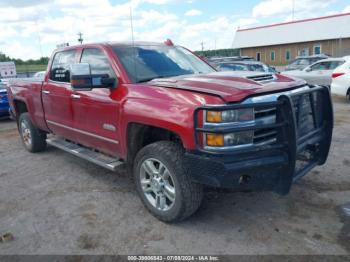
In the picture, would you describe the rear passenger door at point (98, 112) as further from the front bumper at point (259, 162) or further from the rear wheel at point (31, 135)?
the rear wheel at point (31, 135)

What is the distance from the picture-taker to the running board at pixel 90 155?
4.02 meters

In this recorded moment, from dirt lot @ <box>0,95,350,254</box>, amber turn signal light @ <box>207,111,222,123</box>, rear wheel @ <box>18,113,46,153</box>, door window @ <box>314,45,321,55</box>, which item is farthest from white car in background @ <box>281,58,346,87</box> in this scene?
door window @ <box>314,45,321,55</box>

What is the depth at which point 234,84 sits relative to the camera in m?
3.18

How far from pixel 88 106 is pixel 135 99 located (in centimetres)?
102

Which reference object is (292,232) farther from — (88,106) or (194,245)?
(88,106)

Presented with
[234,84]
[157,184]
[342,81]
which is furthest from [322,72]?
[157,184]

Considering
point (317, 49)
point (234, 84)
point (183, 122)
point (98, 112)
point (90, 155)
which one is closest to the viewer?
point (183, 122)

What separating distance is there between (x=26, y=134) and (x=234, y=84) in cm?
484

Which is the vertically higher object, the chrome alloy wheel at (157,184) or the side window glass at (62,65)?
the side window glass at (62,65)

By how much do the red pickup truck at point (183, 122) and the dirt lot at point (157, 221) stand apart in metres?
0.32

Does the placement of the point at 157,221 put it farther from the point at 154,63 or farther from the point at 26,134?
the point at 26,134

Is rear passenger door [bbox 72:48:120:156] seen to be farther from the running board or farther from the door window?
the door window

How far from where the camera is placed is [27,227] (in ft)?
11.7

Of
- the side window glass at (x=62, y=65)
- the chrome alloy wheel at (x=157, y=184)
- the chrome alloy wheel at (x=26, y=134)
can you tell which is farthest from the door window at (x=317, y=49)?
the chrome alloy wheel at (x=157, y=184)
